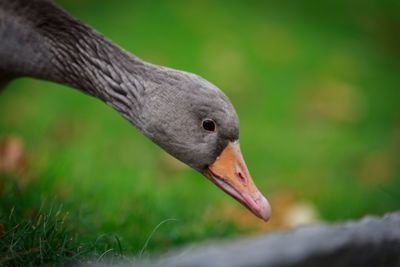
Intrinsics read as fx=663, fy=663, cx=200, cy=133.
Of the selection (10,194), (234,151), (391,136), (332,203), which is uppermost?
(391,136)

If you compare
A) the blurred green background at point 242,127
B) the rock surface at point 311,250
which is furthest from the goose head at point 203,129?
the rock surface at point 311,250

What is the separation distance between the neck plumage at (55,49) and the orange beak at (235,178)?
0.85m

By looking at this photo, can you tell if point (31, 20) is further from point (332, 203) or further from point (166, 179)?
point (332, 203)

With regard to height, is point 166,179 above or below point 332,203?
below

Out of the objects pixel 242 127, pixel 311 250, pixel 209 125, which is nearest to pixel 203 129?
pixel 209 125

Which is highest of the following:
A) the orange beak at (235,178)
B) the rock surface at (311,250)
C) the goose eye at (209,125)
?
the goose eye at (209,125)

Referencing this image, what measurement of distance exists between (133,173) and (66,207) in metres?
1.95

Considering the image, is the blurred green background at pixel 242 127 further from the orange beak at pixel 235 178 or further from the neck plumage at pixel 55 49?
the neck plumage at pixel 55 49

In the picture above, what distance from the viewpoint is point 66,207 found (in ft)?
14.9

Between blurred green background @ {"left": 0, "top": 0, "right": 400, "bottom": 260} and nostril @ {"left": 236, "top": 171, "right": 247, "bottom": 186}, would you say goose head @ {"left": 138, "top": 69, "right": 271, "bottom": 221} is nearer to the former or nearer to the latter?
nostril @ {"left": 236, "top": 171, "right": 247, "bottom": 186}

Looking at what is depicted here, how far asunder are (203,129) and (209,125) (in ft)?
0.16

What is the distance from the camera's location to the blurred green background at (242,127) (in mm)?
5141

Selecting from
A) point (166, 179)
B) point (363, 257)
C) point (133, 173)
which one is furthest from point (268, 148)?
point (363, 257)

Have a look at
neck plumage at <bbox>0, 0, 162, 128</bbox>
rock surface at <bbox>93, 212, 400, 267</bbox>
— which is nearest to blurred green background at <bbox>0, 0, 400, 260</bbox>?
neck plumage at <bbox>0, 0, 162, 128</bbox>
